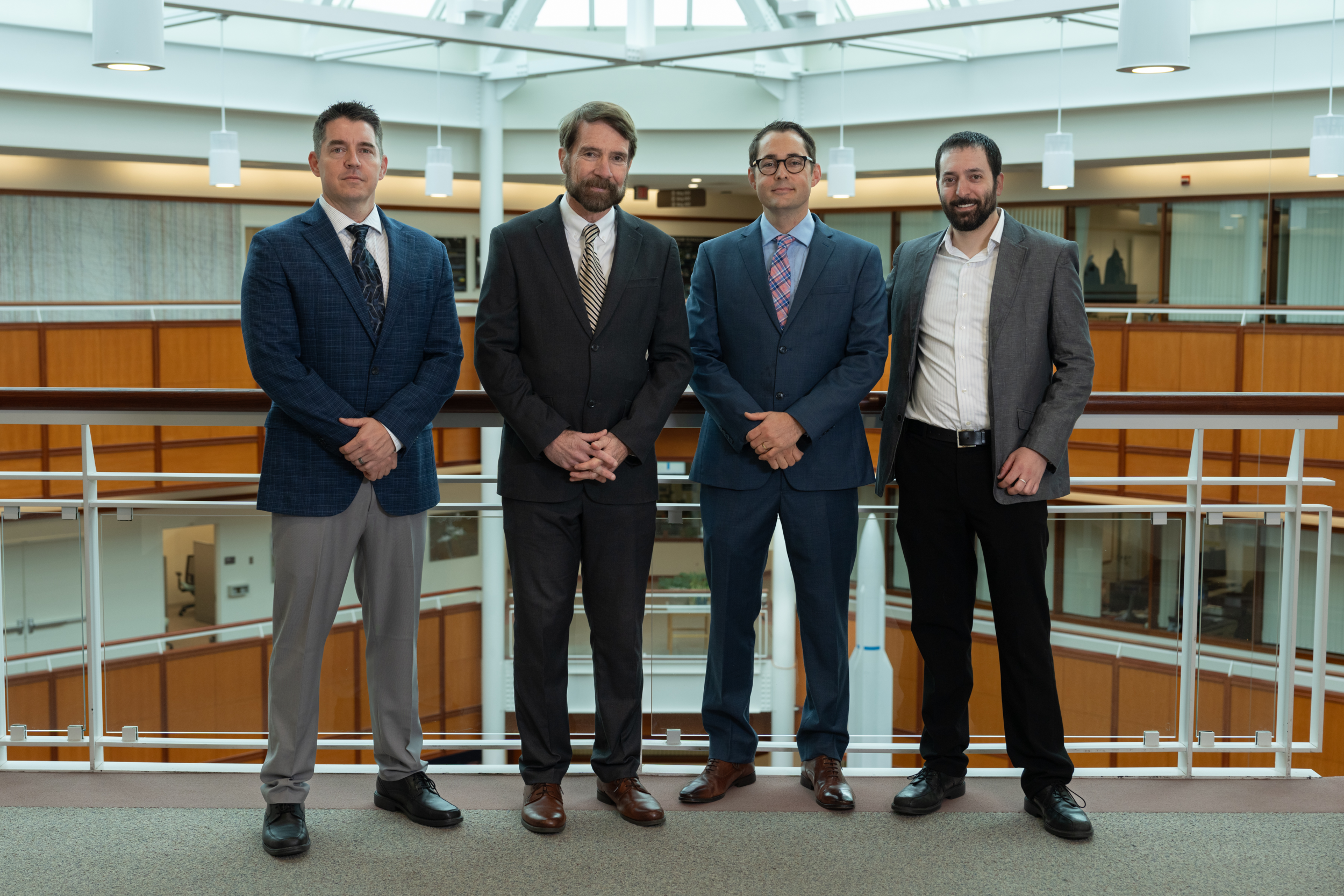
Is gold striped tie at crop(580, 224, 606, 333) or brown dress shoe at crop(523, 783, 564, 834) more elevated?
gold striped tie at crop(580, 224, 606, 333)

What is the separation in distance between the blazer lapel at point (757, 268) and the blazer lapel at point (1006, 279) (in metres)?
0.54

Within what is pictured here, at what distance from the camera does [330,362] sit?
9.09 ft

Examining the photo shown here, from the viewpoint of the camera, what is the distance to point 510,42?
34.1 feet

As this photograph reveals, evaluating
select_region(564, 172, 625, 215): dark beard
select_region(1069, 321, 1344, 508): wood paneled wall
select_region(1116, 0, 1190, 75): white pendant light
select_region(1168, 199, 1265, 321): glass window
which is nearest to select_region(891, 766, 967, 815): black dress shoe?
select_region(564, 172, 625, 215): dark beard

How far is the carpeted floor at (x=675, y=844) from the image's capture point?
2.55 metres

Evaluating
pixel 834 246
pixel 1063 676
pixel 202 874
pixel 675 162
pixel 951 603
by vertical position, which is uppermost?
pixel 675 162

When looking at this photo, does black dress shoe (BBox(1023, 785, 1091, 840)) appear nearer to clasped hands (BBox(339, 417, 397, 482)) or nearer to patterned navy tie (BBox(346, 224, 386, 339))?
clasped hands (BBox(339, 417, 397, 482))

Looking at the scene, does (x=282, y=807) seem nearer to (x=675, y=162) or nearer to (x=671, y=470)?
(x=671, y=470)

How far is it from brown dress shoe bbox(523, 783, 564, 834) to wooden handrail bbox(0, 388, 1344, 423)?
39.5 inches

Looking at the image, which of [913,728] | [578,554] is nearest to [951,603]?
[913,728]

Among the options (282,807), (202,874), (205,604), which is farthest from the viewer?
(205,604)

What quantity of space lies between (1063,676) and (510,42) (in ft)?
28.6

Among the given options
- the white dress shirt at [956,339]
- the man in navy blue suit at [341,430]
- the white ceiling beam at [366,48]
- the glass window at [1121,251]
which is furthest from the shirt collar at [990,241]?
the glass window at [1121,251]

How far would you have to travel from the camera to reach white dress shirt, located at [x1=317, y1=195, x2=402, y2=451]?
2809 mm
